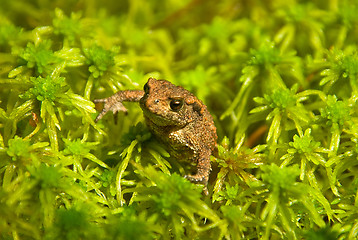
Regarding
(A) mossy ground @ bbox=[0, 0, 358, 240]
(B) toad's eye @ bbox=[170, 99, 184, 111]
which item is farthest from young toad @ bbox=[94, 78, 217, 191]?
(A) mossy ground @ bbox=[0, 0, 358, 240]

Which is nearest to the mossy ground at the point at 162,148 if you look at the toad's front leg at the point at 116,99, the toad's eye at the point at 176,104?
the toad's front leg at the point at 116,99

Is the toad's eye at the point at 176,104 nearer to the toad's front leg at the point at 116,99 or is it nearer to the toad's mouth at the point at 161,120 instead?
the toad's mouth at the point at 161,120

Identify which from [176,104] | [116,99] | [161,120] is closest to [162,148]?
[161,120]

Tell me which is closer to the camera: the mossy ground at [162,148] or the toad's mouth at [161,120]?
the mossy ground at [162,148]

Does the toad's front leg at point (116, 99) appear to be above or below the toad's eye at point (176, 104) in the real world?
below

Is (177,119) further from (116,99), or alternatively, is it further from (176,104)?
(116,99)

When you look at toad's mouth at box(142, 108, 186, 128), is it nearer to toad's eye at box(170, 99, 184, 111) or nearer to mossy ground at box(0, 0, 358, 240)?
toad's eye at box(170, 99, 184, 111)
